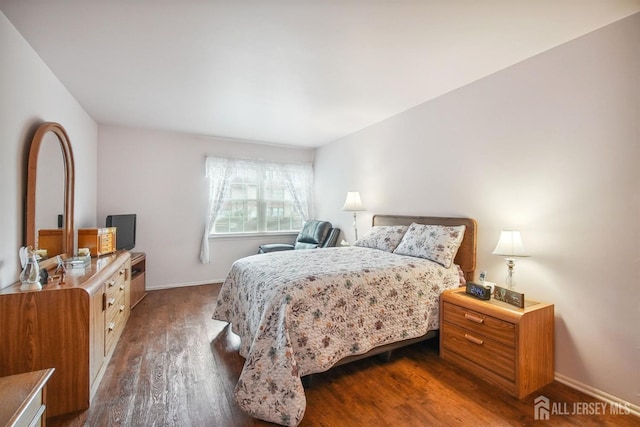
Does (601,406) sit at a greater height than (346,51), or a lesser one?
lesser

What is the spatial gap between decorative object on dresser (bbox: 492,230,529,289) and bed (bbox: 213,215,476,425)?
Answer: 1.34 feet

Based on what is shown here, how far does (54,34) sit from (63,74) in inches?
28.1

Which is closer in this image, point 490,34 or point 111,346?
point 490,34

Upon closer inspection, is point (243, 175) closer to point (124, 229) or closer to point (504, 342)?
point (124, 229)

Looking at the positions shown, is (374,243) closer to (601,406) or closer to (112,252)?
(601,406)

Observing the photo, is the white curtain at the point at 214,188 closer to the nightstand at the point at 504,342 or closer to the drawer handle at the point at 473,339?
the nightstand at the point at 504,342

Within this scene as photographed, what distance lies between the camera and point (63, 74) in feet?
8.29

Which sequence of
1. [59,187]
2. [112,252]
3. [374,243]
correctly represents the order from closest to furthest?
[59,187], [112,252], [374,243]

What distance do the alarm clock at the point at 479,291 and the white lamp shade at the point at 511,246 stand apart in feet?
0.95

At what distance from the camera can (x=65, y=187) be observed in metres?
2.72

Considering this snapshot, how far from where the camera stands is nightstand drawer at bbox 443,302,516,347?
194 cm

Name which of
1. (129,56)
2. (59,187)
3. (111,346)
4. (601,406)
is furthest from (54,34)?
(601,406)

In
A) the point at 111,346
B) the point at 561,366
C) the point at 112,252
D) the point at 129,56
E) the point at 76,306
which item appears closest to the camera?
the point at 76,306

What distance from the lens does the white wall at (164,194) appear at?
4117 millimetres
